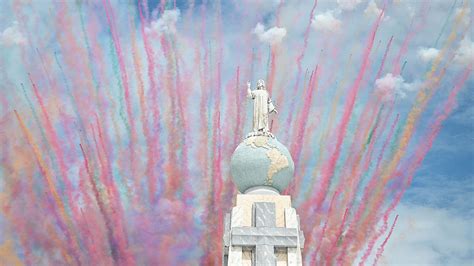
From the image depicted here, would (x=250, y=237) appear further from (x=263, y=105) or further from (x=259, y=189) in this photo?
(x=263, y=105)

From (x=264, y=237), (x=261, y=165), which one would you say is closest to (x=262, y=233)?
(x=264, y=237)

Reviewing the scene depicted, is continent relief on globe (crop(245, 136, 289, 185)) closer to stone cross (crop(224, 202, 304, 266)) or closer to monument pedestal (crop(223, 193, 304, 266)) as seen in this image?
monument pedestal (crop(223, 193, 304, 266))

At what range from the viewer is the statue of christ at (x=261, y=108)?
63.4ft

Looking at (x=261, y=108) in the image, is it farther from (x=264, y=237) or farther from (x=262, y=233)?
(x=264, y=237)

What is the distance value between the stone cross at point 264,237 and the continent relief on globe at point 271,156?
144 cm

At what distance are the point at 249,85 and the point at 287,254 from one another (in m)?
5.92

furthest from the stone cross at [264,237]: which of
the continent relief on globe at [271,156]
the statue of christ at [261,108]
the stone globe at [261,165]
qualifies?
the statue of christ at [261,108]

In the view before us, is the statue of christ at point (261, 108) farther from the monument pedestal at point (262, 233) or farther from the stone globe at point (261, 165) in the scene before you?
the monument pedestal at point (262, 233)

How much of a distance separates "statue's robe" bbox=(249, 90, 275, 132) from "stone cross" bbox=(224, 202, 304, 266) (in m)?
3.08

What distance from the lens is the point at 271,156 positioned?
60.4ft

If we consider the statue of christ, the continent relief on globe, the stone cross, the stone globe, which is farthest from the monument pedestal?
the statue of christ

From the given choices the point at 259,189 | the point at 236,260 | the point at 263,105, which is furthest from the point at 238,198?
the point at 263,105

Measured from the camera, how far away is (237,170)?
1866 centimetres

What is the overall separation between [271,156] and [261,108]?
1.94 m
